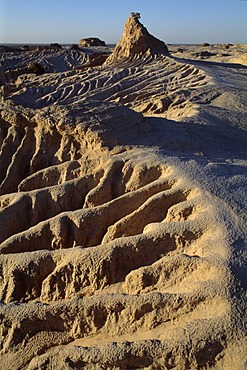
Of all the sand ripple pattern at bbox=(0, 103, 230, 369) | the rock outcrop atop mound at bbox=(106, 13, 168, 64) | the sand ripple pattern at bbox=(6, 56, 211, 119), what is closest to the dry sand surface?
the sand ripple pattern at bbox=(0, 103, 230, 369)

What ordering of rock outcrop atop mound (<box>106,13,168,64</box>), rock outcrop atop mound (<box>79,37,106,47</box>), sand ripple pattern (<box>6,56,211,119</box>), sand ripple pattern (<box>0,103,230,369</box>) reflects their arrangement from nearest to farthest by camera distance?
sand ripple pattern (<box>0,103,230,369</box>) < sand ripple pattern (<box>6,56,211,119</box>) < rock outcrop atop mound (<box>106,13,168,64</box>) < rock outcrop atop mound (<box>79,37,106,47</box>)

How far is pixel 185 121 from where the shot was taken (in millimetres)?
7688

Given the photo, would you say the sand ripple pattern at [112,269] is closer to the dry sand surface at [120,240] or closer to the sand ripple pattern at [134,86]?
the dry sand surface at [120,240]

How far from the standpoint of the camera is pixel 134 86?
12672mm

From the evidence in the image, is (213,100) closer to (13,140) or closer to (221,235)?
(13,140)

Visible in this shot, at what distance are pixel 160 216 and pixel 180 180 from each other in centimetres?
54

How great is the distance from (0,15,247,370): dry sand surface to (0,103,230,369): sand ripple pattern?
1cm

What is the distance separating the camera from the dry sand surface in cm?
290

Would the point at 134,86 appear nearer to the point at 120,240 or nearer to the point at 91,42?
the point at 120,240

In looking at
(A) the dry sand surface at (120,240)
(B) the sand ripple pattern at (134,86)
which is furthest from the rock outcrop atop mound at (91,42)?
(A) the dry sand surface at (120,240)

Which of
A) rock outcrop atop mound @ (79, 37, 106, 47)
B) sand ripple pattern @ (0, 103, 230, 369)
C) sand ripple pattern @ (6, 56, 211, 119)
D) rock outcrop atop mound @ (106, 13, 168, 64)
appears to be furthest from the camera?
rock outcrop atop mound @ (79, 37, 106, 47)

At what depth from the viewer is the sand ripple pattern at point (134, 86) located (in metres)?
10.4

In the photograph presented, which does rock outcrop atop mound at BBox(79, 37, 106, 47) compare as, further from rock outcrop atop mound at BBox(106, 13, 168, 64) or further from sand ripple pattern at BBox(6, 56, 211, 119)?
sand ripple pattern at BBox(6, 56, 211, 119)

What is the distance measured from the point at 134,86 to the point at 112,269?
32.2ft
